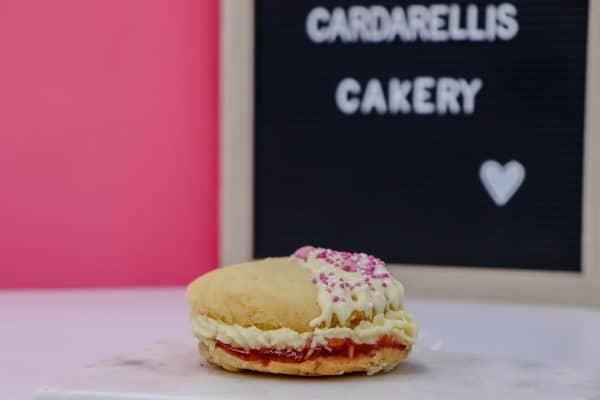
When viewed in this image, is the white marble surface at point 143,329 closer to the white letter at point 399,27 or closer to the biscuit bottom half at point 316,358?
the biscuit bottom half at point 316,358

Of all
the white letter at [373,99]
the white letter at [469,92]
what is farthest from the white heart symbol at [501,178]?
the white letter at [373,99]

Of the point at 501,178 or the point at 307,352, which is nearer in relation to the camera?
the point at 307,352

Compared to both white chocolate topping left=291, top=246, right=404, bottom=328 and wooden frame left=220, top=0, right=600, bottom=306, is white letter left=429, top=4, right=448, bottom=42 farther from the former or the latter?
white chocolate topping left=291, top=246, right=404, bottom=328

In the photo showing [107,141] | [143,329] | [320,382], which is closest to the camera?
[320,382]

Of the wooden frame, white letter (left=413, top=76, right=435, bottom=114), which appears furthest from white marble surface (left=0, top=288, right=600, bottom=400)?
white letter (left=413, top=76, right=435, bottom=114)

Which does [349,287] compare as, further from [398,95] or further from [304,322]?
[398,95]

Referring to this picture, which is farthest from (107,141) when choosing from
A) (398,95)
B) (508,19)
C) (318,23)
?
(508,19)

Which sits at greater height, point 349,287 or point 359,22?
point 359,22
